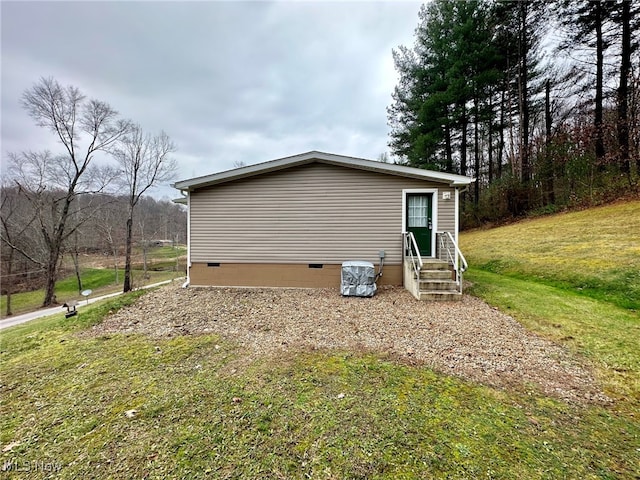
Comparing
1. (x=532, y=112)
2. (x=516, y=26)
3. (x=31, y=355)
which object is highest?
(x=516, y=26)

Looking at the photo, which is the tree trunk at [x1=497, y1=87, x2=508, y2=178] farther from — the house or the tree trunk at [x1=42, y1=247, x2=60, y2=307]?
the tree trunk at [x1=42, y1=247, x2=60, y2=307]

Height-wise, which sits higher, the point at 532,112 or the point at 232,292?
the point at 532,112

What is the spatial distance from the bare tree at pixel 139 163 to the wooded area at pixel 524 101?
1691 centimetres

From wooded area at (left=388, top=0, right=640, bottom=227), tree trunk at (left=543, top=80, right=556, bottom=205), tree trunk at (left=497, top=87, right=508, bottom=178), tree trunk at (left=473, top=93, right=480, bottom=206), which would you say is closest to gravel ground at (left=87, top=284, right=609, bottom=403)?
wooded area at (left=388, top=0, right=640, bottom=227)

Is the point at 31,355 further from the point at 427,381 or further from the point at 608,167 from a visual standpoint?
the point at 608,167

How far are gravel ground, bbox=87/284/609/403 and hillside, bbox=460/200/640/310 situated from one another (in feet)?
8.98

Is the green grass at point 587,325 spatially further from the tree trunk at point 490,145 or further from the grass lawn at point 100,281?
the grass lawn at point 100,281

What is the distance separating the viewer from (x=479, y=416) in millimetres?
2268

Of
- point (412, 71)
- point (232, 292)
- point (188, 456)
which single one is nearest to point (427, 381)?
point (188, 456)

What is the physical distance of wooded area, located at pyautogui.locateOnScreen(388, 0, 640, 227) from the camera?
1190 cm

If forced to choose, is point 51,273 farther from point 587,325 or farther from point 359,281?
point 587,325

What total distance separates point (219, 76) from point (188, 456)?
51.9ft

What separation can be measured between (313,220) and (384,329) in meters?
3.72

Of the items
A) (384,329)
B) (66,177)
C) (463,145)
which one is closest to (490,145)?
(463,145)
